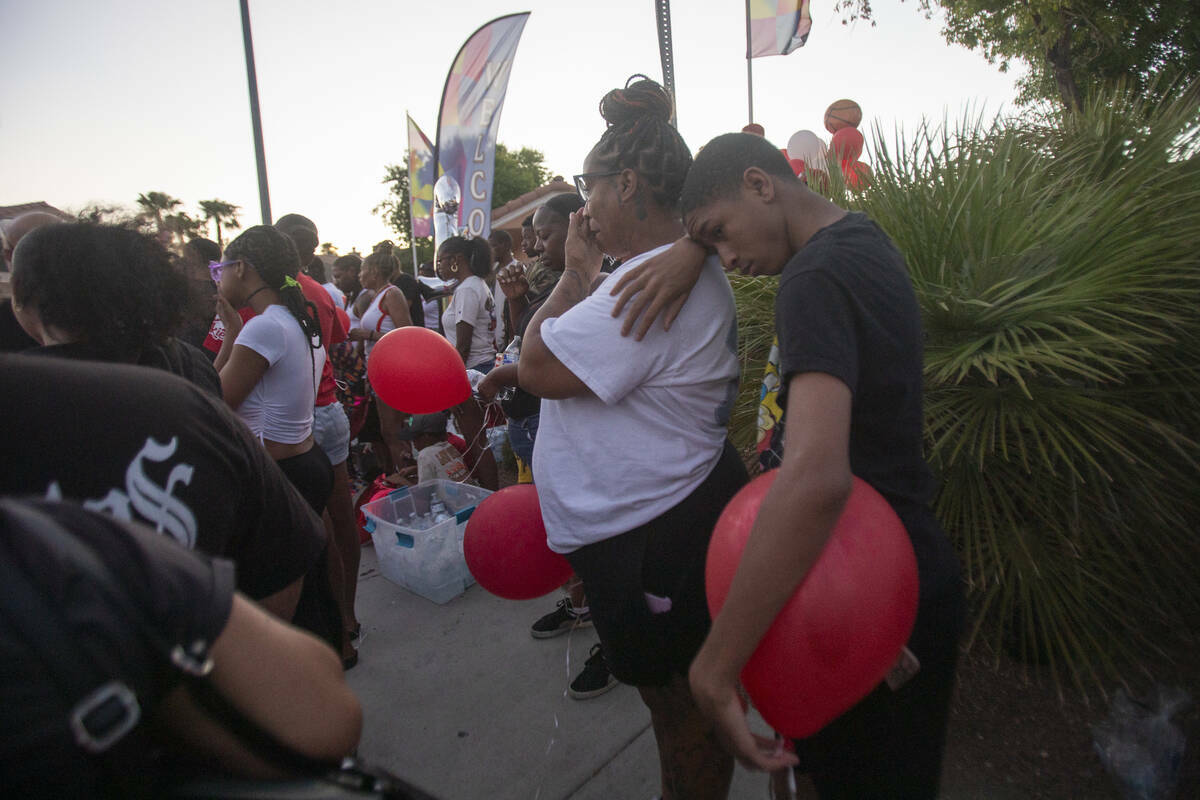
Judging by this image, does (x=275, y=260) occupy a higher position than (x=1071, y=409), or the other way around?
(x=275, y=260)

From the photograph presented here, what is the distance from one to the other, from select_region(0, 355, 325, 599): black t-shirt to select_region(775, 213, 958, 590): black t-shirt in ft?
2.98

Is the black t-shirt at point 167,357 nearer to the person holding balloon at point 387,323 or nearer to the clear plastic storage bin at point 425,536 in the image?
the clear plastic storage bin at point 425,536

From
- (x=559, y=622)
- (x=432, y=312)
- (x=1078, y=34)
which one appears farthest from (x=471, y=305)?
(x=1078, y=34)

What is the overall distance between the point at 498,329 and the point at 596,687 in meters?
3.05

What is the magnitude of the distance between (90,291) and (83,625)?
1.02 m

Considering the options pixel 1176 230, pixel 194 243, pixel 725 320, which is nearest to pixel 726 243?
pixel 725 320

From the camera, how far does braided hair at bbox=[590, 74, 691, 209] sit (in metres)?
1.43

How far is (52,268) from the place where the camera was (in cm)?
123

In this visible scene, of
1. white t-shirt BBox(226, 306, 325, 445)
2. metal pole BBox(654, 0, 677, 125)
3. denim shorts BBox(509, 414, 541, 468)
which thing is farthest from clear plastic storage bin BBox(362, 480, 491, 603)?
metal pole BBox(654, 0, 677, 125)

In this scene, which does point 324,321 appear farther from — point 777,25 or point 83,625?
point 777,25

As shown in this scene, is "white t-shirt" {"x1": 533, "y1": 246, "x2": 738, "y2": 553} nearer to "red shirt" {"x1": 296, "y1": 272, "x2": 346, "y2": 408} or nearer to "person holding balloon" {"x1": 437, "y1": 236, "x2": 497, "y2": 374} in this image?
"red shirt" {"x1": 296, "y1": 272, "x2": 346, "y2": 408}

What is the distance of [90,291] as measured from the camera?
1.26 meters

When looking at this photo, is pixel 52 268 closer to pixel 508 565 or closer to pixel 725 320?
pixel 508 565

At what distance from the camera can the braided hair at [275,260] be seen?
255cm
